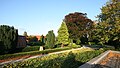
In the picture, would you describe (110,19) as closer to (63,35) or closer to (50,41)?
(50,41)

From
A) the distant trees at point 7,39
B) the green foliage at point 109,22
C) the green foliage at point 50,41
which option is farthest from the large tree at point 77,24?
the distant trees at point 7,39

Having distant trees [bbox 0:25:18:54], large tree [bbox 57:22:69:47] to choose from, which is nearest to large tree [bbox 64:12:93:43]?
large tree [bbox 57:22:69:47]

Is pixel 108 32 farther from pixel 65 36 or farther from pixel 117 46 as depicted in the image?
pixel 65 36

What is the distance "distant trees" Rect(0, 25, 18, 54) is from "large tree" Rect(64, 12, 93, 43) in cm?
3002

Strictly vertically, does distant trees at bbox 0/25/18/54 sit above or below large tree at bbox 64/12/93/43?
below

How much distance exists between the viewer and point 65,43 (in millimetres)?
58625

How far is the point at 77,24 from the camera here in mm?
63688

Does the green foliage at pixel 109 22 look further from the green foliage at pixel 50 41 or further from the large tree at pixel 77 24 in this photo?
the large tree at pixel 77 24

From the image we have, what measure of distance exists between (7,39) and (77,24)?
35.2 m

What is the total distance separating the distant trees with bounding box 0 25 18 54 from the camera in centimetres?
3146

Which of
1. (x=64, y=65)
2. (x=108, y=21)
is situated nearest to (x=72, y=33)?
(x=108, y=21)

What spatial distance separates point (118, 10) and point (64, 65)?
22.9 m

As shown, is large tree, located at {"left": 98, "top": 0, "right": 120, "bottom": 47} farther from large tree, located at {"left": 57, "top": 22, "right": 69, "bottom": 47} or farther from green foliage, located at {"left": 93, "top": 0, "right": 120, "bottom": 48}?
large tree, located at {"left": 57, "top": 22, "right": 69, "bottom": 47}

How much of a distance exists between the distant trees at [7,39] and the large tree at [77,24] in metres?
30.0
